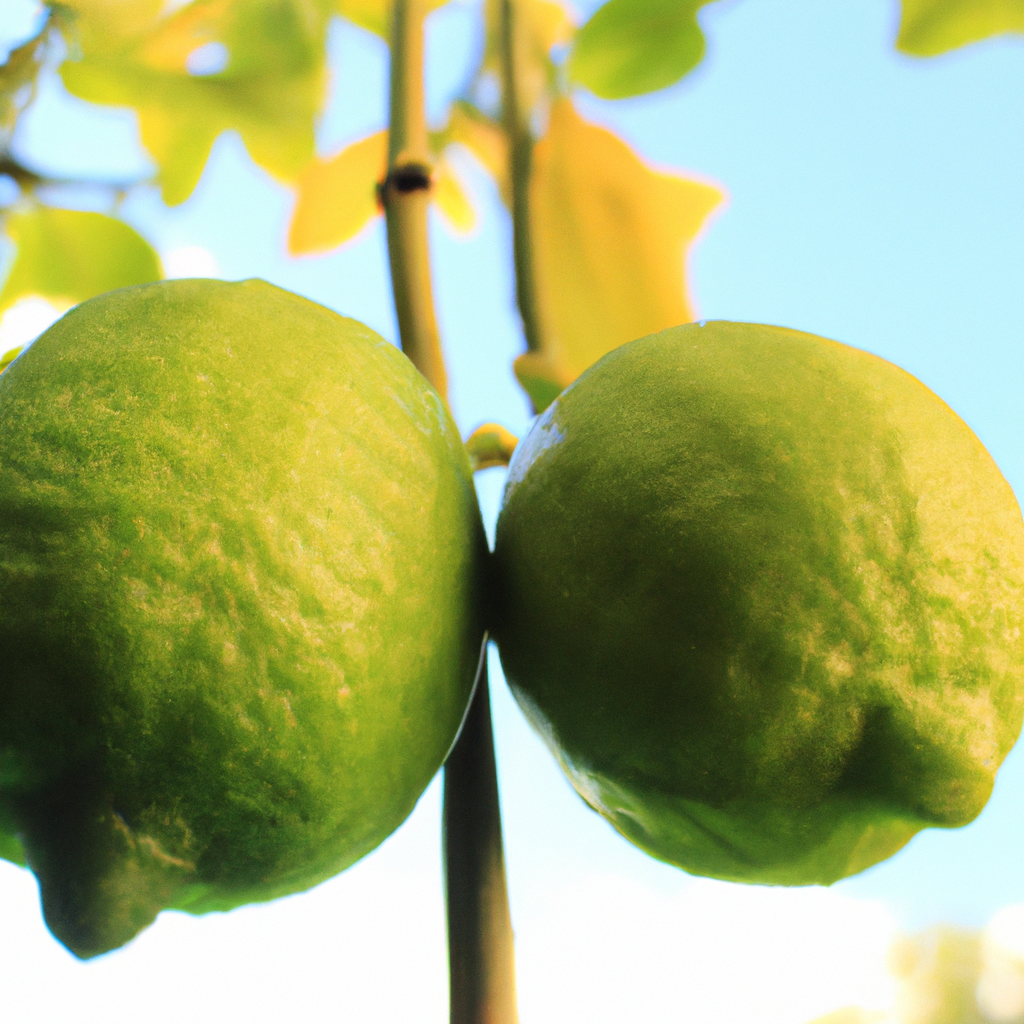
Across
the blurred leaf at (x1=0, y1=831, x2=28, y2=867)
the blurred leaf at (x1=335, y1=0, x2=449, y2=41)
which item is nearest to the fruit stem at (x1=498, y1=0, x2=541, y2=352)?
the blurred leaf at (x1=335, y1=0, x2=449, y2=41)

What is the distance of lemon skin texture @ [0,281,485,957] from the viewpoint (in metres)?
0.37

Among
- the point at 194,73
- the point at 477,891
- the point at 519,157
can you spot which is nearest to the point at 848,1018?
the point at 477,891

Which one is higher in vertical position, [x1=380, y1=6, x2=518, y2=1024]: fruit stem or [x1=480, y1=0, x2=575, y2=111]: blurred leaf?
[x1=480, y1=0, x2=575, y2=111]: blurred leaf

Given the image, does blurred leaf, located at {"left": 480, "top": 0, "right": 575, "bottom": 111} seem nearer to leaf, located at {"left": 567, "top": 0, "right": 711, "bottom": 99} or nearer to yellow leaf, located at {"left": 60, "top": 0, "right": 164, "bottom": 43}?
leaf, located at {"left": 567, "top": 0, "right": 711, "bottom": 99}

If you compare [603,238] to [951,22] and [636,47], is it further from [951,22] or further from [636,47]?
[951,22]

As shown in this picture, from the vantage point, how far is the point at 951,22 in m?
0.82

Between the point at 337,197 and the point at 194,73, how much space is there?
176 mm

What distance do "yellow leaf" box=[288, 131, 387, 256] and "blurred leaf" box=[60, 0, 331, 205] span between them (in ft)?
0.19

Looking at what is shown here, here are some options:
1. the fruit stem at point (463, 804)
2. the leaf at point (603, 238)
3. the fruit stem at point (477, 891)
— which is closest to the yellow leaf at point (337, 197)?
the leaf at point (603, 238)

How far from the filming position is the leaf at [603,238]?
2.81 feet

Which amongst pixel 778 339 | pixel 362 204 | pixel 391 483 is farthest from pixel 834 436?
pixel 362 204

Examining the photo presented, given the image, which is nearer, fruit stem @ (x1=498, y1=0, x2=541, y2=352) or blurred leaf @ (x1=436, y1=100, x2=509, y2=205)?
fruit stem @ (x1=498, y1=0, x2=541, y2=352)

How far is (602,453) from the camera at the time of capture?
46cm

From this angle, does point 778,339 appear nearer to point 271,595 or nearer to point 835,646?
point 835,646
